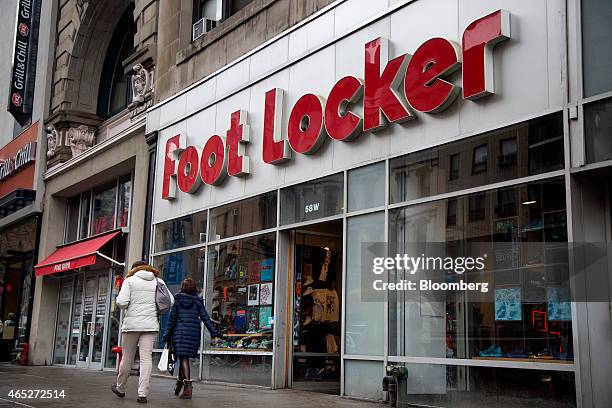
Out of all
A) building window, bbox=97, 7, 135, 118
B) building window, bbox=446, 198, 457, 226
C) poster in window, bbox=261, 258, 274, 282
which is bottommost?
poster in window, bbox=261, 258, 274, 282

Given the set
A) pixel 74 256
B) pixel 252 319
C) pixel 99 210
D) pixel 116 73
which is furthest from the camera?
pixel 116 73

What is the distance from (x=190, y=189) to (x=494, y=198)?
776 centimetres

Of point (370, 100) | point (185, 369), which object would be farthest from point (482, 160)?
point (185, 369)

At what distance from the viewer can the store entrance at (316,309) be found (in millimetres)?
12195

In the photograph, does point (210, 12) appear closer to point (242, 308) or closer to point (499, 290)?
point (242, 308)

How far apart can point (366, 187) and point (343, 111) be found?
4.22ft

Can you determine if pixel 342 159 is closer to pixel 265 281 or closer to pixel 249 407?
pixel 265 281

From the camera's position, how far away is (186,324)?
10.1m

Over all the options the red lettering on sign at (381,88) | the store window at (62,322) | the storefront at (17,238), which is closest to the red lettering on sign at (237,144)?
the red lettering on sign at (381,88)

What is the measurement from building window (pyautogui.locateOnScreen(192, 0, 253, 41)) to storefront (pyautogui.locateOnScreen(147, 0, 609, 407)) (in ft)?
Result: 5.26

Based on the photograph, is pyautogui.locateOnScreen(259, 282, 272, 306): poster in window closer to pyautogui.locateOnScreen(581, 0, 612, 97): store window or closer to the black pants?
the black pants

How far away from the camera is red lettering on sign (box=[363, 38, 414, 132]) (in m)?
9.94

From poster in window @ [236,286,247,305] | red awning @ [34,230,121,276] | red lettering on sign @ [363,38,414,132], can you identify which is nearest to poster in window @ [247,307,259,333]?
poster in window @ [236,286,247,305]

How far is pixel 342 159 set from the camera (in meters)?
11.1
